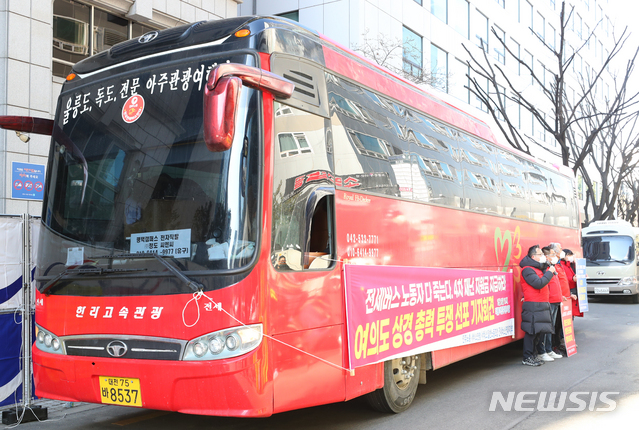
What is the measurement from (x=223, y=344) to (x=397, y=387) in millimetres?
2553

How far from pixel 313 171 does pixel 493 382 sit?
4.52 m

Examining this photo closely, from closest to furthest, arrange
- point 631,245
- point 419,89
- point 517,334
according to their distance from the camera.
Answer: point 419,89
point 517,334
point 631,245

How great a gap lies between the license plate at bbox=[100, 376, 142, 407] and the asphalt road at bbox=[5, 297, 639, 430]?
4.46 feet

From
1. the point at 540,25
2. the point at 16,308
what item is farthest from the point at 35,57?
the point at 540,25

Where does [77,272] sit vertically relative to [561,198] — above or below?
below

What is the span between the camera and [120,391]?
4.56 metres

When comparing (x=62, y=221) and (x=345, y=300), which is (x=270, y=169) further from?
(x=62, y=221)

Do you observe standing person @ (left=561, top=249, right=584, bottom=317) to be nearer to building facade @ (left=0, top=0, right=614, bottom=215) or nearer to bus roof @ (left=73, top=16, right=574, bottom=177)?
building facade @ (left=0, top=0, right=614, bottom=215)

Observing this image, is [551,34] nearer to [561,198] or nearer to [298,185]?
[561,198]

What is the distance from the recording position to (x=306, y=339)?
4.78 m

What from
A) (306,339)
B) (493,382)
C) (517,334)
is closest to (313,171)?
(306,339)

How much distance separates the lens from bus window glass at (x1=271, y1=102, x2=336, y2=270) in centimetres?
462

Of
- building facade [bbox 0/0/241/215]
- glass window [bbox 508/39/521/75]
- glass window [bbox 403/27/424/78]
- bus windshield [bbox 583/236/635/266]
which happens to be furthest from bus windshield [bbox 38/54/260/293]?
glass window [bbox 508/39/521/75]

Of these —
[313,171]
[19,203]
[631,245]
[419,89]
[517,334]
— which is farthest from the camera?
[631,245]
